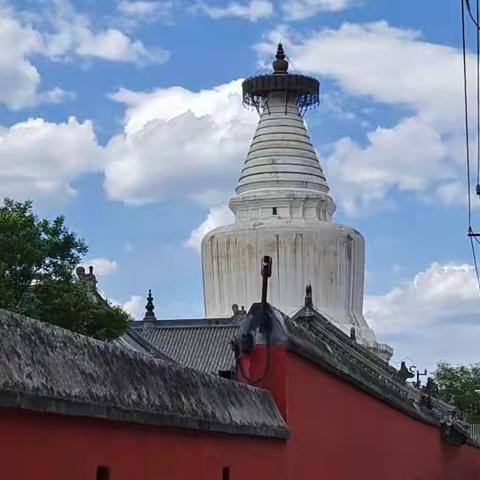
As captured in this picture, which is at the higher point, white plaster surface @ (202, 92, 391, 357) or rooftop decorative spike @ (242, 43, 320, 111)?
rooftop decorative spike @ (242, 43, 320, 111)

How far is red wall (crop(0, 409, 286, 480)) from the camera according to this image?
20.1 ft

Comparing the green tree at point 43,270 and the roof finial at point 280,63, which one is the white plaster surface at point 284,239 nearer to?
the roof finial at point 280,63

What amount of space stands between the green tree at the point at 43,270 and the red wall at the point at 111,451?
1203cm

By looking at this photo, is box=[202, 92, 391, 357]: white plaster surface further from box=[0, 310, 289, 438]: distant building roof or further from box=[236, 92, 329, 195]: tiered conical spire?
box=[0, 310, 289, 438]: distant building roof

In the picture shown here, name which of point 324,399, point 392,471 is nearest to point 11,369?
point 324,399

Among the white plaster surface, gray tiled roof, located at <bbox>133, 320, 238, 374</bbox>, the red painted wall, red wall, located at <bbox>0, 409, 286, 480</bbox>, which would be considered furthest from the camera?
the white plaster surface

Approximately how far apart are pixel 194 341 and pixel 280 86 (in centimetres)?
1483

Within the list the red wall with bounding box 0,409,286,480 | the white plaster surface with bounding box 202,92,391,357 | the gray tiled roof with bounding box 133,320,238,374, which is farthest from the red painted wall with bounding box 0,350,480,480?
the white plaster surface with bounding box 202,92,391,357

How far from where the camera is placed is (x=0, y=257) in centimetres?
2164

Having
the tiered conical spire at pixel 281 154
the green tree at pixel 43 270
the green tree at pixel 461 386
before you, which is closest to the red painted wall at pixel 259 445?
the green tree at pixel 43 270

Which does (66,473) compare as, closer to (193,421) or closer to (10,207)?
(193,421)

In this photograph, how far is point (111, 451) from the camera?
7242 millimetres

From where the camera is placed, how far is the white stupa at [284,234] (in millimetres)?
49250

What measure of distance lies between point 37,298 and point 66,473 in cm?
1566
